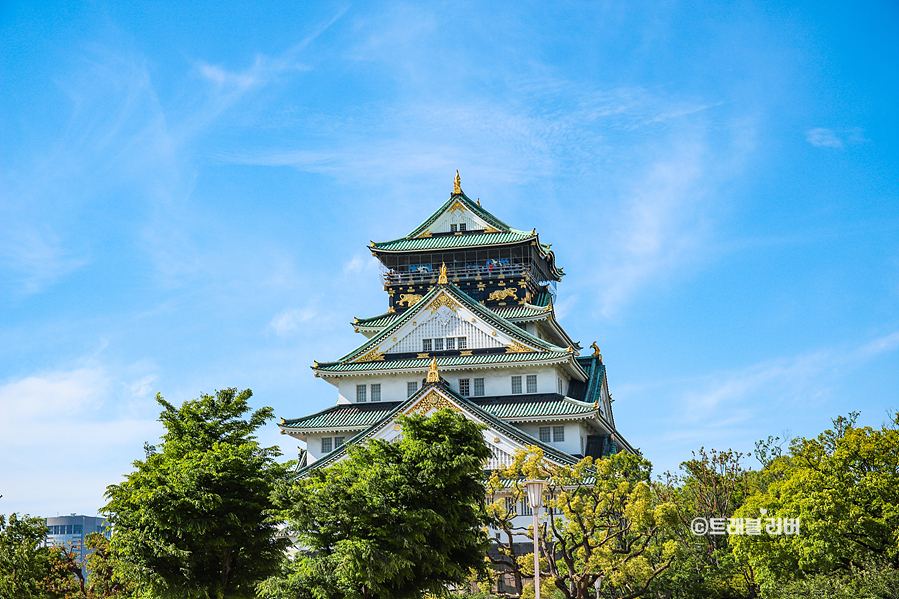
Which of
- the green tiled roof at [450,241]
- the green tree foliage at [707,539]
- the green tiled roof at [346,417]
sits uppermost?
the green tiled roof at [450,241]

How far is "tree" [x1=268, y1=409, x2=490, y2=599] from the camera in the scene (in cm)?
2459

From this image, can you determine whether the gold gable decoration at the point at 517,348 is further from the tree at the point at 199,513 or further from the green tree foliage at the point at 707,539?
the tree at the point at 199,513

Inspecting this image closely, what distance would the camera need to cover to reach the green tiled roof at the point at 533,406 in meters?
49.3

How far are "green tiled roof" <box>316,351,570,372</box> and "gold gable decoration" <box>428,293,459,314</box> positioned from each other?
3219mm

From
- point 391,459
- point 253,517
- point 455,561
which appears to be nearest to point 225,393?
point 253,517

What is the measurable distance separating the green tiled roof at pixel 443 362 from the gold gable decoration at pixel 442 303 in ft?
10.6

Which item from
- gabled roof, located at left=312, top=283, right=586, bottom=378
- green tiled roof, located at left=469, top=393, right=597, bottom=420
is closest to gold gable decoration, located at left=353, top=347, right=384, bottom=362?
gabled roof, located at left=312, top=283, right=586, bottom=378

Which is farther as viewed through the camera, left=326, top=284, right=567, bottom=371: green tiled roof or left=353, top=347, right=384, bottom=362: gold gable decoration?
left=353, top=347, right=384, bottom=362: gold gable decoration

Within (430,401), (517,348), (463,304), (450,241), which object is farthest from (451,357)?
(450,241)

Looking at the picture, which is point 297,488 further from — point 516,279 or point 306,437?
point 516,279

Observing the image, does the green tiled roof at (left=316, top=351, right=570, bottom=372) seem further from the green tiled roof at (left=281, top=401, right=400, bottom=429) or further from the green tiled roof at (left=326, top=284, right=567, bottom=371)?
the green tiled roof at (left=281, top=401, right=400, bottom=429)

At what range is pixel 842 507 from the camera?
30.8 meters

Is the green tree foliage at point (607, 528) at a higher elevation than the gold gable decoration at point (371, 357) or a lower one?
lower

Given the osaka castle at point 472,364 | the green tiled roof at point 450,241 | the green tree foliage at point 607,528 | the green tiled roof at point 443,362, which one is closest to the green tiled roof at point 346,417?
the osaka castle at point 472,364
